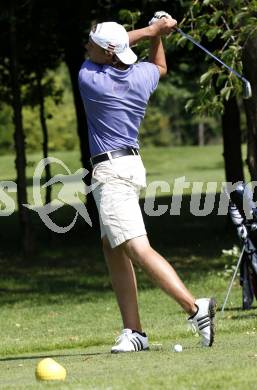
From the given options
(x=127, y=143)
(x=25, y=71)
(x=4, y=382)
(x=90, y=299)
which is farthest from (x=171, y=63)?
(x=4, y=382)

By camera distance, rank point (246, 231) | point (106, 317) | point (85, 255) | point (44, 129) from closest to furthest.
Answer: point (246, 231) → point (106, 317) → point (85, 255) → point (44, 129)

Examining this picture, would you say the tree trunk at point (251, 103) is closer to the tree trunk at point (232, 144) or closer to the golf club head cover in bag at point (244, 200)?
the golf club head cover in bag at point (244, 200)

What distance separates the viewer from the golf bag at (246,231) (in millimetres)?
12055

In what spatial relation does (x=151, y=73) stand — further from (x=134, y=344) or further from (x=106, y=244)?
(x=134, y=344)

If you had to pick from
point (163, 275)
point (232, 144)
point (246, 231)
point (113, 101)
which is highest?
point (113, 101)

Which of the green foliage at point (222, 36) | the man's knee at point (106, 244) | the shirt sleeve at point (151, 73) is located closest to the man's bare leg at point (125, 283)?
the man's knee at point (106, 244)

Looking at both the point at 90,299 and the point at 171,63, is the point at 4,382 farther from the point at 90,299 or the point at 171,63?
the point at 171,63

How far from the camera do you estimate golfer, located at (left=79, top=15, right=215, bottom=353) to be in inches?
316

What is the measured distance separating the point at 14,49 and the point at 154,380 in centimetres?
1557

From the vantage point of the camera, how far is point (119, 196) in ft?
26.5

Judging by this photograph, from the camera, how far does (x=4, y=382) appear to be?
270 inches

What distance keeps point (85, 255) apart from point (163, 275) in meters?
14.0

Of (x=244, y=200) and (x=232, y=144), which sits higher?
(x=244, y=200)

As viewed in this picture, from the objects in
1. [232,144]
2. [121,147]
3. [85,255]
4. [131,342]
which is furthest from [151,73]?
[232,144]
